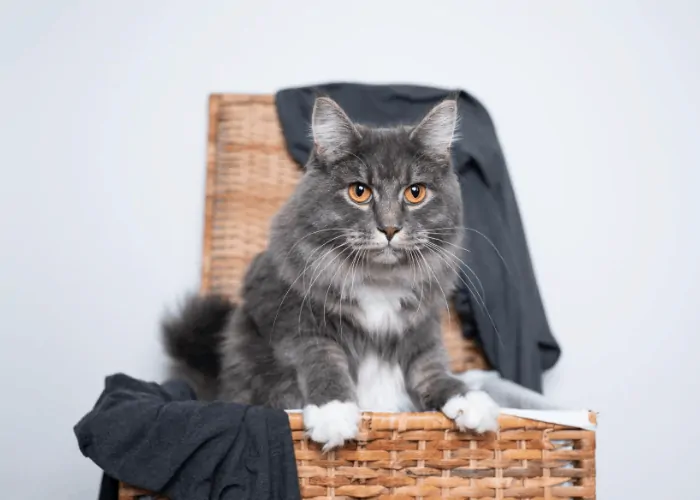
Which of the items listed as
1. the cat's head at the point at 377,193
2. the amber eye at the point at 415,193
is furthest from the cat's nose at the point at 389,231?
the amber eye at the point at 415,193

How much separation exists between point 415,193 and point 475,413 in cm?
48

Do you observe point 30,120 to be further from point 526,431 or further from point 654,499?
point 654,499

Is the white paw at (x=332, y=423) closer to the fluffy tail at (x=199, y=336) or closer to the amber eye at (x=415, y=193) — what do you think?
the amber eye at (x=415, y=193)

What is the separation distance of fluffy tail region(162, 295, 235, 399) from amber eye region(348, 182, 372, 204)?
0.63 meters

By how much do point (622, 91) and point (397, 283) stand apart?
1327 millimetres

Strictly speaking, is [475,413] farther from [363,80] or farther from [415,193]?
[363,80]

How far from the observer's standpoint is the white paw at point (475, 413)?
1116 mm

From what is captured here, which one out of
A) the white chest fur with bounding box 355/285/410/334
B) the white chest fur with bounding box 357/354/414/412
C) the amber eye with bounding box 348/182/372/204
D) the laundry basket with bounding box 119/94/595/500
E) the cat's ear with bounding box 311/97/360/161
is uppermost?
the cat's ear with bounding box 311/97/360/161

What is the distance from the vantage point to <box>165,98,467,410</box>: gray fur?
129 centimetres

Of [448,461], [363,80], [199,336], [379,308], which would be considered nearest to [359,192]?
[379,308]

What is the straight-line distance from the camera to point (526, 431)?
1156 millimetres

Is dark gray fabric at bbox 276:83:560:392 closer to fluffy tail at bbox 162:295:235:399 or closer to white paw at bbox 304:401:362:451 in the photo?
fluffy tail at bbox 162:295:235:399

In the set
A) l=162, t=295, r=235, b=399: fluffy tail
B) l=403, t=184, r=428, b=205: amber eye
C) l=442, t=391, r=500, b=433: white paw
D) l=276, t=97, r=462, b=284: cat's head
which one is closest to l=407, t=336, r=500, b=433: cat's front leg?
l=442, t=391, r=500, b=433: white paw

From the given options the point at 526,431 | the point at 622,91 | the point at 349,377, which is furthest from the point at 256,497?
the point at 622,91
